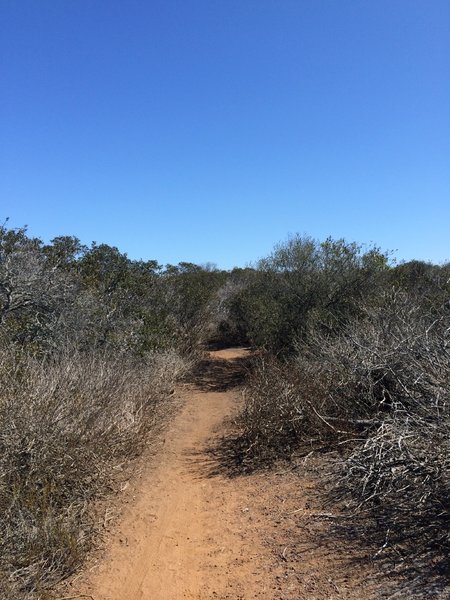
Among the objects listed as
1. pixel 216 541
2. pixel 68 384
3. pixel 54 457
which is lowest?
pixel 216 541

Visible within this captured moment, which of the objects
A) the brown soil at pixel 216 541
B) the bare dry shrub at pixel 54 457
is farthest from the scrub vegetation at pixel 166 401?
the brown soil at pixel 216 541

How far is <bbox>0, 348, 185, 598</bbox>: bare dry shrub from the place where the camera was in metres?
3.79

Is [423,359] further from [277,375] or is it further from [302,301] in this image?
[302,301]

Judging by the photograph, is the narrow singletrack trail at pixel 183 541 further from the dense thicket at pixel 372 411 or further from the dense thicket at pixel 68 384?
the dense thicket at pixel 372 411

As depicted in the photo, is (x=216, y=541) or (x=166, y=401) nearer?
(x=216, y=541)

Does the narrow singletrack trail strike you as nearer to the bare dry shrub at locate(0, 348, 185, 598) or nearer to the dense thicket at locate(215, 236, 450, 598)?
the bare dry shrub at locate(0, 348, 185, 598)

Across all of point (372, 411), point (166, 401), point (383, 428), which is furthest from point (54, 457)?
point (166, 401)

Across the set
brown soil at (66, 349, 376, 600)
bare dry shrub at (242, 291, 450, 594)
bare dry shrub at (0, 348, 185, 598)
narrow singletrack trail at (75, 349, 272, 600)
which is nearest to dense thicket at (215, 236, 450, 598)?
bare dry shrub at (242, 291, 450, 594)

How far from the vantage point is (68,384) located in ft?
18.9

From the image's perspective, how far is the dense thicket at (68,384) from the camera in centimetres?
396

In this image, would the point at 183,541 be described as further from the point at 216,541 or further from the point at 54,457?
the point at 54,457

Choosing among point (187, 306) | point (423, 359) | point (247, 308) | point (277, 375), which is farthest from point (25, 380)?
point (247, 308)

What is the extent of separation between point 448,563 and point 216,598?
1772 millimetres

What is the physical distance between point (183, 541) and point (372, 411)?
322 cm
